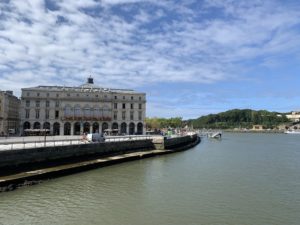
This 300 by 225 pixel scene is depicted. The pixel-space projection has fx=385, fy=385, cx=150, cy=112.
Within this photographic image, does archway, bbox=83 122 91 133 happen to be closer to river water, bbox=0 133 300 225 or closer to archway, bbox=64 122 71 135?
archway, bbox=64 122 71 135

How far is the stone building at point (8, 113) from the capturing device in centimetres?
8875

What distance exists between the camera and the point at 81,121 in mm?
94750

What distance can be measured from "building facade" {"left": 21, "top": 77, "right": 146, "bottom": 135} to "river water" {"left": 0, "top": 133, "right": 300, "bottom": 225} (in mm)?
59192

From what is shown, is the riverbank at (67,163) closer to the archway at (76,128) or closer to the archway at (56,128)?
the archway at (76,128)

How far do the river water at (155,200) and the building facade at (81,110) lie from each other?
59.2 m

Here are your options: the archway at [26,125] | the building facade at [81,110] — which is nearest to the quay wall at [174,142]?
the building facade at [81,110]

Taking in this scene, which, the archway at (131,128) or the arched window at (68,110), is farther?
the archway at (131,128)

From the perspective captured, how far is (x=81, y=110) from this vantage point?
9562 cm

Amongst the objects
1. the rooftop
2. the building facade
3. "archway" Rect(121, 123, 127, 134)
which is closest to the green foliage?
the rooftop

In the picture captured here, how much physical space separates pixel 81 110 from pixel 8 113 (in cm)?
1871

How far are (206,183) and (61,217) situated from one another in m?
14.0

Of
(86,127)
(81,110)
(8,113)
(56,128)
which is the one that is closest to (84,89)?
(81,110)

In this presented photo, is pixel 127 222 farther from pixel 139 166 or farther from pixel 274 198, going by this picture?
pixel 139 166

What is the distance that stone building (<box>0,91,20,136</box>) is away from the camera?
8875 cm
